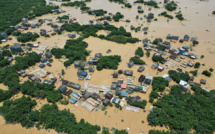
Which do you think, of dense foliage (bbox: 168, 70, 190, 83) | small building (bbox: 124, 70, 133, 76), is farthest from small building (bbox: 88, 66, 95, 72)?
dense foliage (bbox: 168, 70, 190, 83)

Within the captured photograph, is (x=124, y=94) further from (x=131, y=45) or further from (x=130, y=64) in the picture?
(x=131, y=45)

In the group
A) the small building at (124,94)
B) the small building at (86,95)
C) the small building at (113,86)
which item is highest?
the small building at (113,86)

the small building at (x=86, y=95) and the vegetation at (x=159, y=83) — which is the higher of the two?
the vegetation at (x=159, y=83)

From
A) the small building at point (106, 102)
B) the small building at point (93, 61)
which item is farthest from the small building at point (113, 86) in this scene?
the small building at point (93, 61)

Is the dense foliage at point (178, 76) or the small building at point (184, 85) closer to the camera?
the small building at point (184, 85)

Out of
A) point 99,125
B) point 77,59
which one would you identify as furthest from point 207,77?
point 77,59

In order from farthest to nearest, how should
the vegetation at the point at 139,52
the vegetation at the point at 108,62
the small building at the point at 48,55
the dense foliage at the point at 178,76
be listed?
the vegetation at the point at 139,52 < the small building at the point at 48,55 < the vegetation at the point at 108,62 < the dense foliage at the point at 178,76

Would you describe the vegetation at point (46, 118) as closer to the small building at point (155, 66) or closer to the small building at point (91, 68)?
the small building at point (91, 68)
